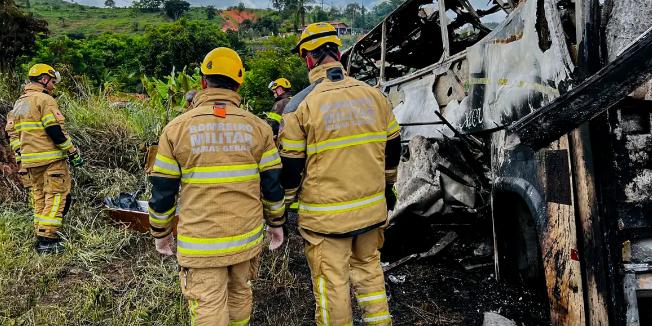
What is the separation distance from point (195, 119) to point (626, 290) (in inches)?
72.8

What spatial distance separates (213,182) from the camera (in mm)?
2102

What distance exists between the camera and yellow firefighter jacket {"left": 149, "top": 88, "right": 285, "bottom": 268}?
2.08m

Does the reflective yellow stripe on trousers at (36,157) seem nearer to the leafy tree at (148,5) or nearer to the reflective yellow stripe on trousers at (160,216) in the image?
the reflective yellow stripe on trousers at (160,216)

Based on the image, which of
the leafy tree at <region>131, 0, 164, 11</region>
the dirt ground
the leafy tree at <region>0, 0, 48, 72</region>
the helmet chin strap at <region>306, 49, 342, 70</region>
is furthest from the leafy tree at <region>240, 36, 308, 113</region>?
the leafy tree at <region>131, 0, 164, 11</region>

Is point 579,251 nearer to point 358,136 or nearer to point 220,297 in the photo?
point 358,136

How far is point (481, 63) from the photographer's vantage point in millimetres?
2711

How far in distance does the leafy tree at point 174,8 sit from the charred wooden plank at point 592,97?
245 feet

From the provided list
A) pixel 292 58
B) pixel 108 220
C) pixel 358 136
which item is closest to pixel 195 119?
pixel 358 136

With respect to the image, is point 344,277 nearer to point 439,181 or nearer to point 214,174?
point 214,174

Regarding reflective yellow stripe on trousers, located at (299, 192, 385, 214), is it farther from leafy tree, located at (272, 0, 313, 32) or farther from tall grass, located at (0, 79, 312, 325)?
leafy tree, located at (272, 0, 313, 32)

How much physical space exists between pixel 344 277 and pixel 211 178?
2.78 ft

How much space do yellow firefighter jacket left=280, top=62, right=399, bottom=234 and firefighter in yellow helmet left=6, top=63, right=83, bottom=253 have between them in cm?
302

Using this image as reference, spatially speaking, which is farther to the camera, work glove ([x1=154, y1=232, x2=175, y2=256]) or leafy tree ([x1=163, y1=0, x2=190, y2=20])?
leafy tree ([x1=163, y1=0, x2=190, y2=20])

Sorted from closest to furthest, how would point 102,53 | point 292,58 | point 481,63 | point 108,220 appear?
1. point 481,63
2. point 108,220
3. point 292,58
4. point 102,53
